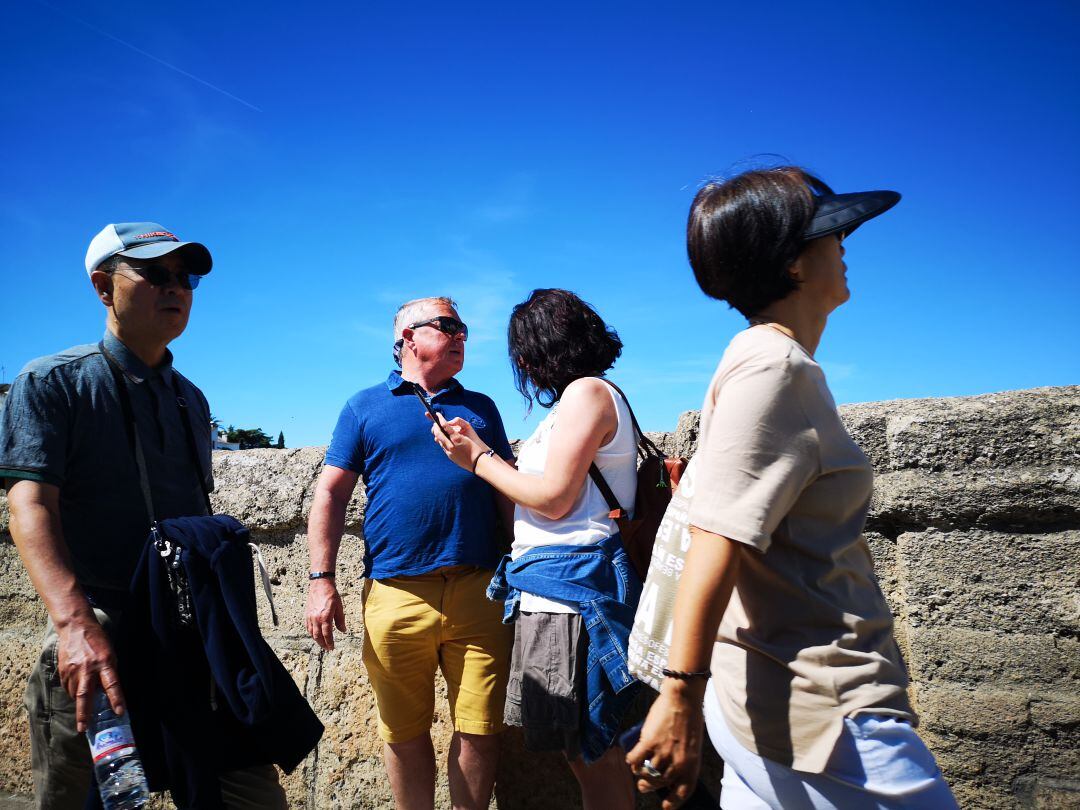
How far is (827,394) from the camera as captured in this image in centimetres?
134

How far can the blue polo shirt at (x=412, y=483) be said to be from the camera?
2598 mm

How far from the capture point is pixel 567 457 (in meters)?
2.14

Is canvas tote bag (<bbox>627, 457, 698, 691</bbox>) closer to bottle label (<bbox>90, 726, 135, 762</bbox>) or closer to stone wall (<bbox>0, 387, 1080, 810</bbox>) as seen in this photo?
stone wall (<bbox>0, 387, 1080, 810</bbox>)

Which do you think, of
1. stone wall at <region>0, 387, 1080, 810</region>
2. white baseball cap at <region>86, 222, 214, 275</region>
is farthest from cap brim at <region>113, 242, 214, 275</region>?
stone wall at <region>0, 387, 1080, 810</region>

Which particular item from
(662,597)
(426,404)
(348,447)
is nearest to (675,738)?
(662,597)

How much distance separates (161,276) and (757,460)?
1807 millimetres

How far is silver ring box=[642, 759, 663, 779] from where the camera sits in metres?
1.22

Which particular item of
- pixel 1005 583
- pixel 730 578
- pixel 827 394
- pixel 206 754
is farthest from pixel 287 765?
pixel 1005 583

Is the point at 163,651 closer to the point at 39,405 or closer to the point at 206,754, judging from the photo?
the point at 206,754

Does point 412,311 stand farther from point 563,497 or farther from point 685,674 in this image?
point 685,674

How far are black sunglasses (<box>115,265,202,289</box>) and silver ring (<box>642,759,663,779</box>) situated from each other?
1.85 metres

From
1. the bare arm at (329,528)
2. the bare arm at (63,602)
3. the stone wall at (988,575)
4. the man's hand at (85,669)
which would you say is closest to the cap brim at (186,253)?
the bare arm at (63,602)

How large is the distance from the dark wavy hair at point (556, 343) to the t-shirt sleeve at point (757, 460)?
1.17 meters

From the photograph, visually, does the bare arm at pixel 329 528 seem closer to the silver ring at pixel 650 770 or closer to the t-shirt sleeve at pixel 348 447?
the t-shirt sleeve at pixel 348 447
